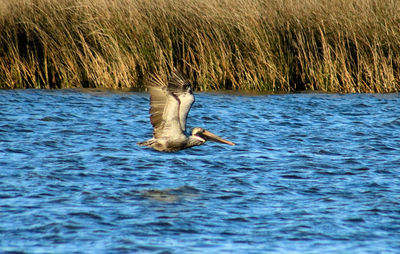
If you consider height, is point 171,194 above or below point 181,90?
below

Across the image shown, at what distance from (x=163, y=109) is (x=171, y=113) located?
108 mm

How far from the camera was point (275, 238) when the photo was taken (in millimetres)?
5945

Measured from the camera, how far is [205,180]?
820cm

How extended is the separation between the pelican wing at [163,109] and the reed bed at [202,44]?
5.86 meters

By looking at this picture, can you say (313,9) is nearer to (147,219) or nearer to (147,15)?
(147,15)

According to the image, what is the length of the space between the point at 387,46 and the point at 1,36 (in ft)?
26.7

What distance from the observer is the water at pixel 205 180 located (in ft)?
19.5

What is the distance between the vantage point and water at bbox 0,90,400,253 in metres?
5.93

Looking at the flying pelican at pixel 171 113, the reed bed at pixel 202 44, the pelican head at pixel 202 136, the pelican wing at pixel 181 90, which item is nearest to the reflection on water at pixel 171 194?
the flying pelican at pixel 171 113

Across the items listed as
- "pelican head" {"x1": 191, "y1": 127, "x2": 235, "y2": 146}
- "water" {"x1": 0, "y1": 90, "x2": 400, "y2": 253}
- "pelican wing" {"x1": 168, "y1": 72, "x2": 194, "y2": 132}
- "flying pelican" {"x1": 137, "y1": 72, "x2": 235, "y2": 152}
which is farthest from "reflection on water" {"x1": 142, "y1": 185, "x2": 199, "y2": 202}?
"pelican wing" {"x1": 168, "y1": 72, "x2": 194, "y2": 132}

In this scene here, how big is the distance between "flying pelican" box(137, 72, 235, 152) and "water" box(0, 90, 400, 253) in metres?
0.47

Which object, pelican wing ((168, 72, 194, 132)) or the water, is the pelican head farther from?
pelican wing ((168, 72, 194, 132))

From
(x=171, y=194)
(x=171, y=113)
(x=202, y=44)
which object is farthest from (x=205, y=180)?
(x=202, y=44)

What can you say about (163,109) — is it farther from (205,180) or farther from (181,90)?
(205,180)
